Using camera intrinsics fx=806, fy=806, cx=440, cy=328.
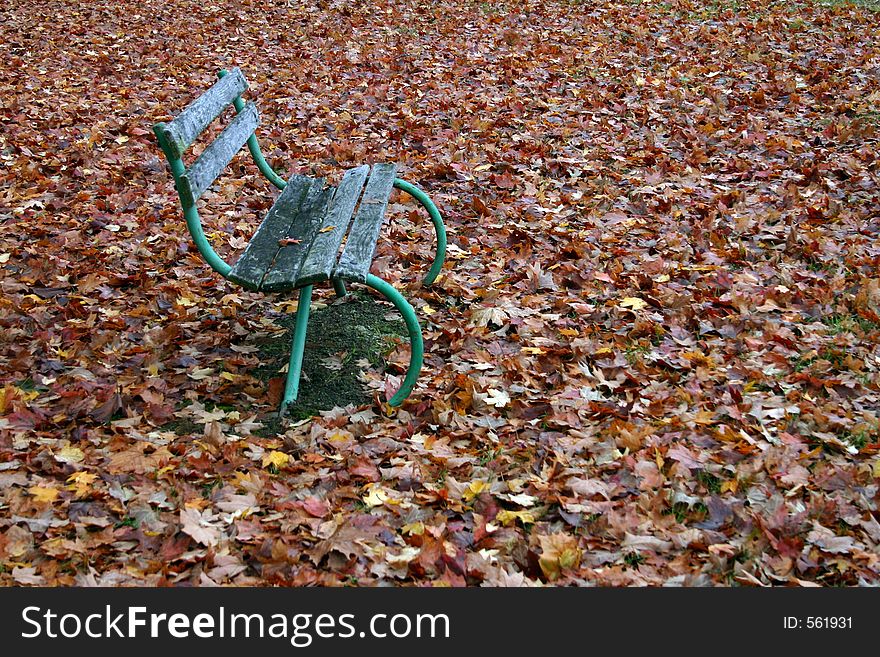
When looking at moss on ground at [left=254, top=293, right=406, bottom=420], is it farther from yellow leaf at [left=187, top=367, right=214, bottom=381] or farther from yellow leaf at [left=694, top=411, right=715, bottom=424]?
yellow leaf at [left=694, top=411, right=715, bottom=424]

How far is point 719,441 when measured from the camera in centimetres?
304

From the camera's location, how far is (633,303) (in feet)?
12.9

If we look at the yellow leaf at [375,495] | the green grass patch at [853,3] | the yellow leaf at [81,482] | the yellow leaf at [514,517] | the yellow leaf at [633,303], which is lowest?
the yellow leaf at [514,517]

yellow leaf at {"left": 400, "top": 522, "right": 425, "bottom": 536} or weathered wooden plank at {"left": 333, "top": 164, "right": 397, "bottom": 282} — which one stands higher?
weathered wooden plank at {"left": 333, "top": 164, "right": 397, "bottom": 282}

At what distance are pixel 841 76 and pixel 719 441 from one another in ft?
17.1

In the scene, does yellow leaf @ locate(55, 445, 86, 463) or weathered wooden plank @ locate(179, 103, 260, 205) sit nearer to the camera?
yellow leaf @ locate(55, 445, 86, 463)

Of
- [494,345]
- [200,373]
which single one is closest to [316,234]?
[200,373]

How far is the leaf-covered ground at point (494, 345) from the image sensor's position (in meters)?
2.65

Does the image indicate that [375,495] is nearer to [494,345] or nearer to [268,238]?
[494,345]

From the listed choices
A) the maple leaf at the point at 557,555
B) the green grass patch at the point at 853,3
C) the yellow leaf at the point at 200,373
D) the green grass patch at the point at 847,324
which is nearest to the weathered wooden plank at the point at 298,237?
the yellow leaf at the point at 200,373

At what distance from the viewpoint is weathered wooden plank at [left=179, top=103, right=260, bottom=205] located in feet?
10.3

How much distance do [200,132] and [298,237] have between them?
24.2 inches

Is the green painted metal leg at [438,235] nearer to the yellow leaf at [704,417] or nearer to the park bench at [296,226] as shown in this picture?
the park bench at [296,226]

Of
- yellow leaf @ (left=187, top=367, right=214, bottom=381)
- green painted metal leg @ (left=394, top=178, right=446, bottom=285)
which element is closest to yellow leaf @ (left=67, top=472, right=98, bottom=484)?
yellow leaf @ (left=187, top=367, right=214, bottom=381)
